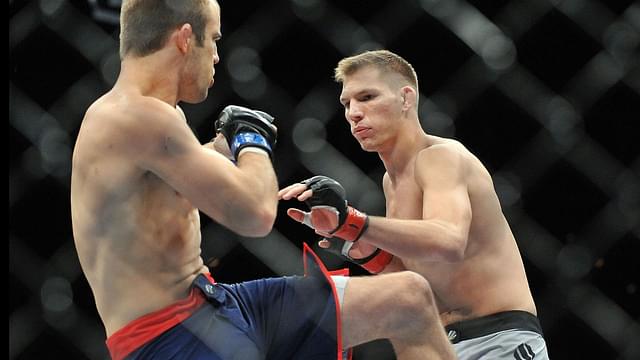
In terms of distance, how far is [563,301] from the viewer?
12.5ft

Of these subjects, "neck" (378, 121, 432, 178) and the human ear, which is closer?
the human ear

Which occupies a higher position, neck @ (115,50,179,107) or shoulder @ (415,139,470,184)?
shoulder @ (415,139,470,184)

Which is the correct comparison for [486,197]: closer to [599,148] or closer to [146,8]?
[146,8]

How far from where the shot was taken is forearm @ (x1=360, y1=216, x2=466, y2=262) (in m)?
2.03

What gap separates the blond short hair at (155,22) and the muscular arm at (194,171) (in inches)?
7.5

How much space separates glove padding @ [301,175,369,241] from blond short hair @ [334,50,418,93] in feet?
1.89

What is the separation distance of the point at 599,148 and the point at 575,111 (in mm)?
270

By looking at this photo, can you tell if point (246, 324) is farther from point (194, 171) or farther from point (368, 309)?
point (194, 171)

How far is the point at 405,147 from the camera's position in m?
2.42

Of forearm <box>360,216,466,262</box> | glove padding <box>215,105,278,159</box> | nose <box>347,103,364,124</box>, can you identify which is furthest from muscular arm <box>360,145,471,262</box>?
glove padding <box>215,105,278,159</box>

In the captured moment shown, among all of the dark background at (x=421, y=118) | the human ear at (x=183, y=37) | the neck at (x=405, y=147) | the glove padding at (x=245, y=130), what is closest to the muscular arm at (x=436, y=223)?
the neck at (x=405, y=147)

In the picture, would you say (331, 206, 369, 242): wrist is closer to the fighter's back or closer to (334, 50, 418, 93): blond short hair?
the fighter's back

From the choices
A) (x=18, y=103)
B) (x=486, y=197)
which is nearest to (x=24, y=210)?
(x=18, y=103)

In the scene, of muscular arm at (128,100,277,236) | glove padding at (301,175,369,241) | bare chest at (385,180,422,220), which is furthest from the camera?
bare chest at (385,180,422,220)
